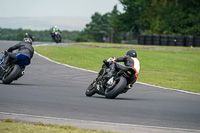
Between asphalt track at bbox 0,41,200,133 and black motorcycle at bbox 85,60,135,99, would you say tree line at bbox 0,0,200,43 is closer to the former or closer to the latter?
asphalt track at bbox 0,41,200,133

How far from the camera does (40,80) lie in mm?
16203

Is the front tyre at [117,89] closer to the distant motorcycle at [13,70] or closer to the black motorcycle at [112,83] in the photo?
the black motorcycle at [112,83]

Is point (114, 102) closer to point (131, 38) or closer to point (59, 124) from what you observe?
point (59, 124)

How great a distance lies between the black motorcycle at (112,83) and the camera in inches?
472

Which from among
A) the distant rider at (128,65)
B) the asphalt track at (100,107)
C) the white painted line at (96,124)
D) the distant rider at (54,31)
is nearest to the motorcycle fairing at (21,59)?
the asphalt track at (100,107)

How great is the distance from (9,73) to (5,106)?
4.32 metres

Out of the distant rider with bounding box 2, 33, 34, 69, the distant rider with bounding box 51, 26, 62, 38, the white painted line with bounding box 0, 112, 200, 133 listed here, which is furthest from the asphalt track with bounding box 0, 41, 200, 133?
the distant rider with bounding box 51, 26, 62, 38

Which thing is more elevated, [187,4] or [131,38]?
[187,4]

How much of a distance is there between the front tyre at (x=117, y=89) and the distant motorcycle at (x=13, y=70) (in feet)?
10.5

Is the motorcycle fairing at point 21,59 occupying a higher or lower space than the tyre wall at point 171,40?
higher

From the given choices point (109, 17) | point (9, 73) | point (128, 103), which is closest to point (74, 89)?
point (9, 73)

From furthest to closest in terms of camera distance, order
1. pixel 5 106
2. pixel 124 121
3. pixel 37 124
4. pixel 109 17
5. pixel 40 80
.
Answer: pixel 109 17
pixel 40 80
pixel 5 106
pixel 124 121
pixel 37 124

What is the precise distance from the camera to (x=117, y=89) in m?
12.0

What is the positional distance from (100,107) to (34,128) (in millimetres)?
3166
